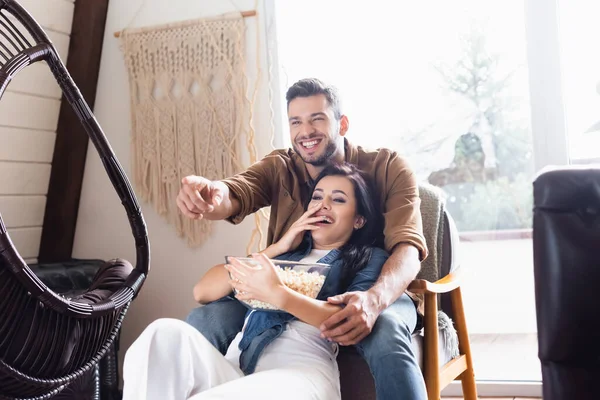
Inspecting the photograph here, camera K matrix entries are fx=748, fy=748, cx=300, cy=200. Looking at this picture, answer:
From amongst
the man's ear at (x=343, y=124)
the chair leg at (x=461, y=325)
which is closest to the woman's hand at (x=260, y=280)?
the man's ear at (x=343, y=124)

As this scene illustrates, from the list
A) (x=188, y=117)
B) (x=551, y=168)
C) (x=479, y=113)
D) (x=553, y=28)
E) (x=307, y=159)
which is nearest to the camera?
(x=551, y=168)

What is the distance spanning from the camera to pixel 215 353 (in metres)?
1.70

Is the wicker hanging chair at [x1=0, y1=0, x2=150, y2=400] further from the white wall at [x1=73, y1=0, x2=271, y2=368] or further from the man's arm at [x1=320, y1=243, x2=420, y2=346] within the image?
the white wall at [x1=73, y1=0, x2=271, y2=368]

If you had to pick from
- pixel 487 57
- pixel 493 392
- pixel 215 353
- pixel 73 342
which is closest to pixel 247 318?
pixel 215 353

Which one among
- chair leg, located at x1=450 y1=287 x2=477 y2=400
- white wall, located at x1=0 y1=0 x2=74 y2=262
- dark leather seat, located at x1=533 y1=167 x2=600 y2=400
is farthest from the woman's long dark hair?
white wall, located at x1=0 y1=0 x2=74 y2=262

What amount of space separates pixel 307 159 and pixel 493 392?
1254 mm

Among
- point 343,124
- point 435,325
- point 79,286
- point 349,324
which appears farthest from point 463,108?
point 79,286

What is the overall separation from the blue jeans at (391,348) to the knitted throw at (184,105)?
1109 millimetres

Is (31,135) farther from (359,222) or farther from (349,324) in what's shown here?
(349,324)

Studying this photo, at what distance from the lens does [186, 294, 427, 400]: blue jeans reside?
5.37ft

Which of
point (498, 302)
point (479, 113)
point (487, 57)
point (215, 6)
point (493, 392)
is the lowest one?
point (493, 392)

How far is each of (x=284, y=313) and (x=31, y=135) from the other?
5.30 feet

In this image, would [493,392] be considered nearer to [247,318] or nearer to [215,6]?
[247,318]

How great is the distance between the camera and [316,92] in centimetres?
217
